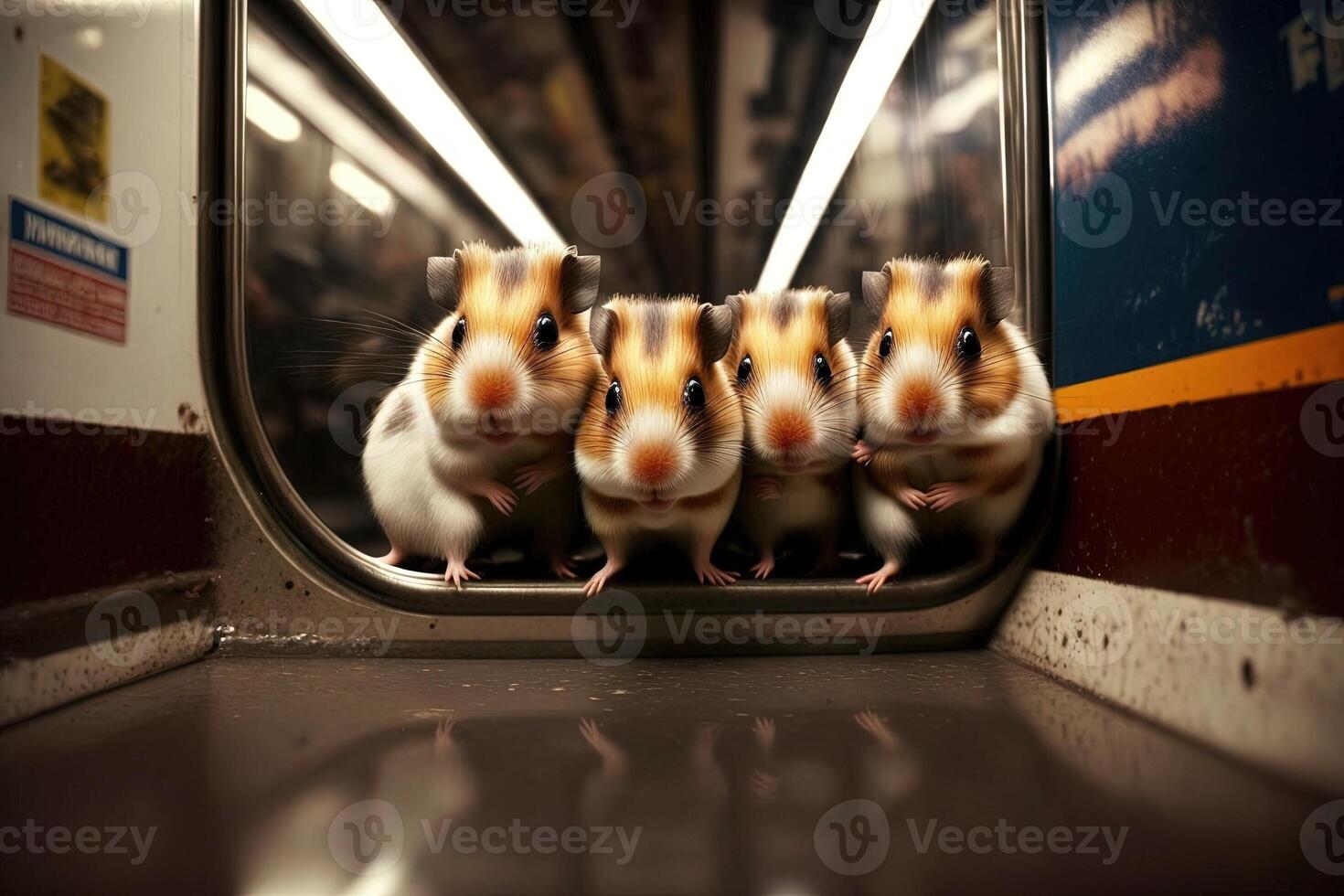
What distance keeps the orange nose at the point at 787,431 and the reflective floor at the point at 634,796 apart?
0.47m

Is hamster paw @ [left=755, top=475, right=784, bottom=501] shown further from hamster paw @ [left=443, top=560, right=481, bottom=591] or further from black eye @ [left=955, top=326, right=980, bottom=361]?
hamster paw @ [left=443, top=560, right=481, bottom=591]

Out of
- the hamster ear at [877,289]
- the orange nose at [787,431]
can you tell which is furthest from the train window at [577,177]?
the orange nose at [787,431]

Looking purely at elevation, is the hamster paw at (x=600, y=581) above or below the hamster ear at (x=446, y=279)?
below

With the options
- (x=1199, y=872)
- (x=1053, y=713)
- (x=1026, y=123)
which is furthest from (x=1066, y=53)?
(x=1199, y=872)

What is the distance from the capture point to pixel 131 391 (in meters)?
1.54

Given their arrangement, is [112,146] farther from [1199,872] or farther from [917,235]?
[1199,872]

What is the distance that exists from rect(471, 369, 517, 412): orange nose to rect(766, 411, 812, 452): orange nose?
0.51m

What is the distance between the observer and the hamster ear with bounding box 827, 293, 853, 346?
1689mm

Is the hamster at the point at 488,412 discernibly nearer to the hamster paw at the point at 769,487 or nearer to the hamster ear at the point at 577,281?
the hamster ear at the point at 577,281

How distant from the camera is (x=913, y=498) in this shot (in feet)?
5.26

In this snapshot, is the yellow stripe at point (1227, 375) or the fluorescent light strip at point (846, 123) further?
the fluorescent light strip at point (846, 123)

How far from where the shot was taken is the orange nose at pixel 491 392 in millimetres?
1429

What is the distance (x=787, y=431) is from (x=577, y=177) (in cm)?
130

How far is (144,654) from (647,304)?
1200mm
